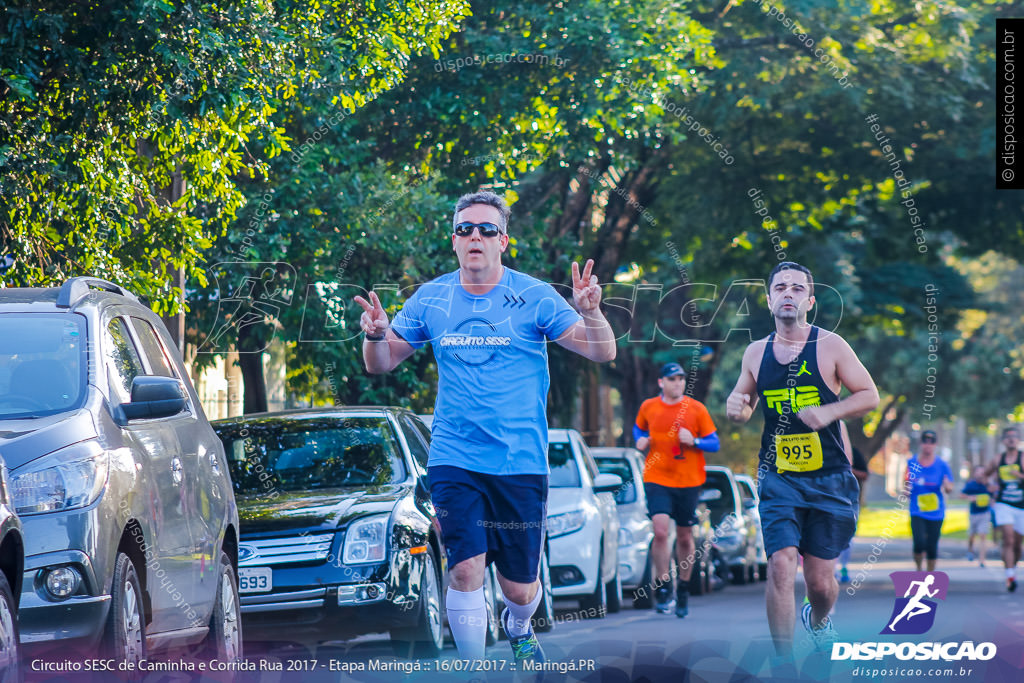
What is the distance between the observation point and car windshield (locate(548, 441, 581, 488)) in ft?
44.9

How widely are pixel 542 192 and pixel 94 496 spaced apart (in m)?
16.1

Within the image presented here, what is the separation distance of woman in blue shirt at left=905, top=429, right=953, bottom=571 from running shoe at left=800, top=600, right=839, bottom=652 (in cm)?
957

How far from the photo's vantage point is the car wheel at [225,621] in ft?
24.2

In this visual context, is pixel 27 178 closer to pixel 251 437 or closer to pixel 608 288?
pixel 251 437

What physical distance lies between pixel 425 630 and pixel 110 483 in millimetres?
3769

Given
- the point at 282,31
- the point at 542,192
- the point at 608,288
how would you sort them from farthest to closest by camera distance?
the point at 608,288 → the point at 542,192 → the point at 282,31

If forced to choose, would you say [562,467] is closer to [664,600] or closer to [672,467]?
[672,467]

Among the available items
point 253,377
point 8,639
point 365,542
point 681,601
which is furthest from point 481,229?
point 253,377

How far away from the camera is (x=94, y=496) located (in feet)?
18.1

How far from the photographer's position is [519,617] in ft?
21.7

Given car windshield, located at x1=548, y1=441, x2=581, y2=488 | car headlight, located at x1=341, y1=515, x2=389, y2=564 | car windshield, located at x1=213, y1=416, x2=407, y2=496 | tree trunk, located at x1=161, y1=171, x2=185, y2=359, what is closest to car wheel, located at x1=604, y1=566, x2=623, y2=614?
car windshield, located at x1=548, y1=441, x2=581, y2=488

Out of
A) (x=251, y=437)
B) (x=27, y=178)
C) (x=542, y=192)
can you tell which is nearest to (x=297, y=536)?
(x=251, y=437)

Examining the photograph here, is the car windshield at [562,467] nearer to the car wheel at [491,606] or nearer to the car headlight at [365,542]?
the car wheel at [491,606]

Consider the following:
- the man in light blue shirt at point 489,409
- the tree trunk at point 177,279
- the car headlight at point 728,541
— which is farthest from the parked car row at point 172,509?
the car headlight at point 728,541
